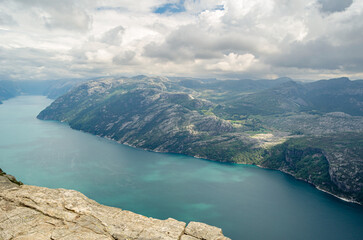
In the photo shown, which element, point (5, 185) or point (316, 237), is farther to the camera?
point (316, 237)

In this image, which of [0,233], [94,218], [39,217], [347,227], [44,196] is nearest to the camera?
[0,233]

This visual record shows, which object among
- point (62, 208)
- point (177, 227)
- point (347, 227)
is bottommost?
point (347, 227)

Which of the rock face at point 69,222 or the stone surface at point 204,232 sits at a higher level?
the rock face at point 69,222

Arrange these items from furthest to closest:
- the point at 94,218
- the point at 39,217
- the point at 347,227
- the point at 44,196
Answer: the point at 347,227 → the point at 44,196 → the point at 94,218 → the point at 39,217

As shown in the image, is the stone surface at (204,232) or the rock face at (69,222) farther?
the stone surface at (204,232)

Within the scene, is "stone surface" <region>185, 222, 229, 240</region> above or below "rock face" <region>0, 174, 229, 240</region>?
below

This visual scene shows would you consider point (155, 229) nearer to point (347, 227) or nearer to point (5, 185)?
point (5, 185)

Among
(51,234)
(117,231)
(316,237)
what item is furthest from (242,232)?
(51,234)

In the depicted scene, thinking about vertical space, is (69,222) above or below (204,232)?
above
